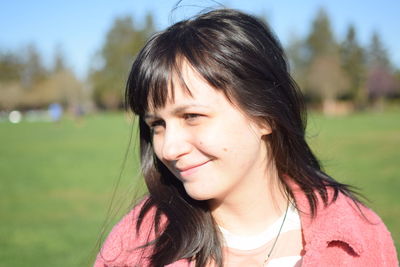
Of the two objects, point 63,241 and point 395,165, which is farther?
point 395,165

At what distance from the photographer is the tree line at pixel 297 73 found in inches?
2403

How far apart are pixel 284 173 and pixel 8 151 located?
56.9 ft

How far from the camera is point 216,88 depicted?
1833mm

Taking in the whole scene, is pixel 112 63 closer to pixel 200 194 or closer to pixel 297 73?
pixel 297 73

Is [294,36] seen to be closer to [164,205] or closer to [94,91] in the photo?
[94,91]

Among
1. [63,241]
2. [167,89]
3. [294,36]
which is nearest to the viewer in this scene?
[167,89]

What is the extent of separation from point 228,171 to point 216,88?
35cm

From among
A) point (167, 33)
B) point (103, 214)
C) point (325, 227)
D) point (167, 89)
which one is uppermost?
point (167, 33)

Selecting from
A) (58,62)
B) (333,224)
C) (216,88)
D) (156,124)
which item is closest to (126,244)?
(156,124)

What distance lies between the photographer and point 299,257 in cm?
197

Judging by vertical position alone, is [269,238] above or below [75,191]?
above

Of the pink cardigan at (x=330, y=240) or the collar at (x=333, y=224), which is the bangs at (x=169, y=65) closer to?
the pink cardigan at (x=330, y=240)

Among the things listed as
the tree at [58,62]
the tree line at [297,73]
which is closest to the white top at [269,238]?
the tree line at [297,73]

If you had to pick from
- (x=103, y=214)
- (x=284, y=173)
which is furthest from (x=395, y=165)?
(x=284, y=173)
